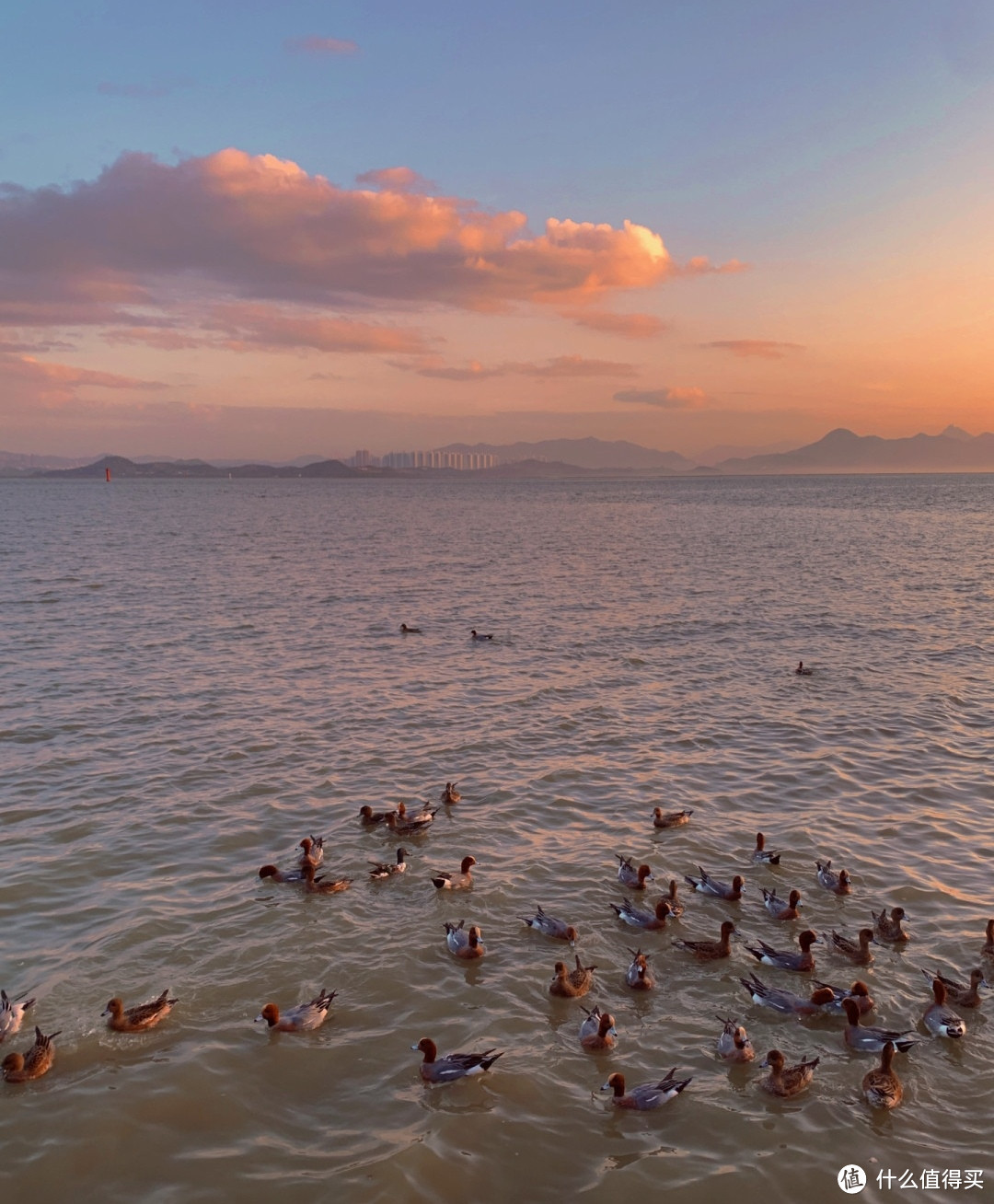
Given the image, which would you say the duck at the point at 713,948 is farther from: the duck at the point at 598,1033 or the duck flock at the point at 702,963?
the duck at the point at 598,1033

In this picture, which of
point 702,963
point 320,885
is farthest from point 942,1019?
point 320,885

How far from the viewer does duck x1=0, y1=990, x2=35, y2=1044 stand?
10977 millimetres

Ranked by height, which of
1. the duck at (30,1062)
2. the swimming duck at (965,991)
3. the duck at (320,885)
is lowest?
the duck at (30,1062)

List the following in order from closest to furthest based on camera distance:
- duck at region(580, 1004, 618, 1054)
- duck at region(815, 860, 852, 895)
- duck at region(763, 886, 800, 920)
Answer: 1. duck at region(580, 1004, 618, 1054)
2. duck at region(763, 886, 800, 920)
3. duck at region(815, 860, 852, 895)

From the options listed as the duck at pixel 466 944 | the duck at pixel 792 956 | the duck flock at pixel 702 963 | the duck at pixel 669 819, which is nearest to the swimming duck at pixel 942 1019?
the duck flock at pixel 702 963

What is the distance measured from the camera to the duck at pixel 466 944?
42.2ft

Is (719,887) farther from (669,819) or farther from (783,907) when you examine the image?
(669,819)

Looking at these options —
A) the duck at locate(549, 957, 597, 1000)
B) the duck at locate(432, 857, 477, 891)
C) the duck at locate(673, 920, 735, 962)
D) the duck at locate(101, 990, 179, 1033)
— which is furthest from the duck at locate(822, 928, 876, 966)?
the duck at locate(101, 990, 179, 1033)

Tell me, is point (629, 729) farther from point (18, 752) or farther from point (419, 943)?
point (18, 752)

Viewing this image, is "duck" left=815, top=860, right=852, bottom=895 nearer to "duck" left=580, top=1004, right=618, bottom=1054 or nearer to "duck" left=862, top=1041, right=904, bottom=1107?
"duck" left=862, top=1041, right=904, bottom=1107

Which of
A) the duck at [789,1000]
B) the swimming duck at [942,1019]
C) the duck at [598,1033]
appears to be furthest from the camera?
the duck at [789,1000]

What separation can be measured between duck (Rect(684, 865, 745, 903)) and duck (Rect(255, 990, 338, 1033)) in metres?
6.79

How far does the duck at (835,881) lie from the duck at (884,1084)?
4537 millimetres

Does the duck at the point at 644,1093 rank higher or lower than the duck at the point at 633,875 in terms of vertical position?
lower
